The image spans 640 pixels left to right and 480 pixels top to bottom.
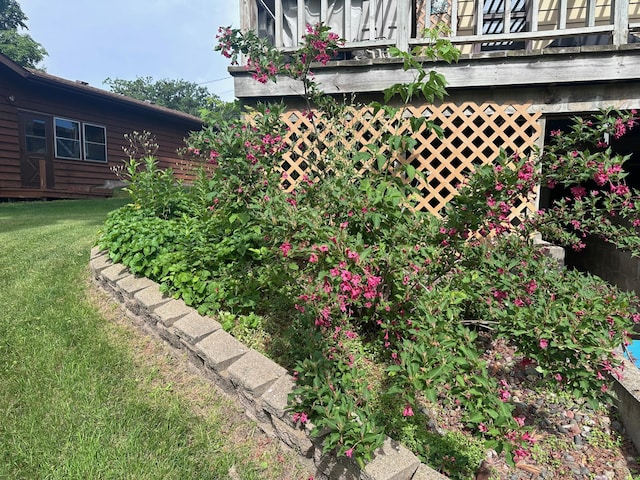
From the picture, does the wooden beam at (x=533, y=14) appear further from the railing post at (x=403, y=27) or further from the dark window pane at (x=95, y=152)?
the dark window pane at (x=95, y=152)

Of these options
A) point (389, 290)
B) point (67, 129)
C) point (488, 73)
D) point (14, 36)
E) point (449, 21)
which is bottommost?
point (389, 290)

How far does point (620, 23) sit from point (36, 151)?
45.0 ft

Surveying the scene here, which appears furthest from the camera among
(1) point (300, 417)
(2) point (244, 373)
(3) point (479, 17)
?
(3) point (479, 17)

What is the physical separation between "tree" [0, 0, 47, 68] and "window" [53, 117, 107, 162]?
67.3 feet

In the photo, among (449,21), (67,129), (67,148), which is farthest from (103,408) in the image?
(67,129)

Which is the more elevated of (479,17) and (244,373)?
(479,17)

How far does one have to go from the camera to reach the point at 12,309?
3.09 metres

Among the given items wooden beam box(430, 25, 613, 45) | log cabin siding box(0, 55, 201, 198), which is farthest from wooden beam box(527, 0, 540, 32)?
log cabin siding box(0, 55, 201, 198)

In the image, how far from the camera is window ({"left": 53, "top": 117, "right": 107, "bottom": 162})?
12.1 meters

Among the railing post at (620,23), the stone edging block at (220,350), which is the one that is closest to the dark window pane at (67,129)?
the stone edging block at (220,350)

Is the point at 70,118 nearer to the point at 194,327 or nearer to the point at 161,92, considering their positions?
the point at 194,327

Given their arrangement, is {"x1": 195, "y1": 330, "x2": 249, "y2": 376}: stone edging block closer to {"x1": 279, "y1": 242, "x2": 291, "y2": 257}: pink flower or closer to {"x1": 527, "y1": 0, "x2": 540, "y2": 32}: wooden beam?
{"x1": 279, "y1": 242, "x2": 291, "y2": 257}: pink flower

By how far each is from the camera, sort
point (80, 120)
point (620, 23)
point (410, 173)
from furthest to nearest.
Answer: point (80, 120)
point (620, 23)
point (410, 173)

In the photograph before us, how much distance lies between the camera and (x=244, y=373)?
86.0 inches
